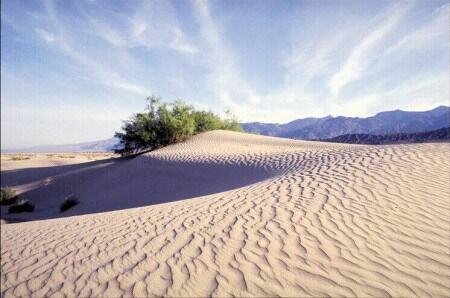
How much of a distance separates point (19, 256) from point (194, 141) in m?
15.5

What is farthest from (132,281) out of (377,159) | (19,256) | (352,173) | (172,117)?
(172,117)

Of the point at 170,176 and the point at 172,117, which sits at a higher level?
the point at 172,117

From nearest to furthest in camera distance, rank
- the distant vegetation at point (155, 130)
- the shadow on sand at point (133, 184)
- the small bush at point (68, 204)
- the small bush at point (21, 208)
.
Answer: the shadow on sand at point (133, 184)
the small bush at point (68, 204)
the small bush at point (21, 208)
the distant vegetation at point (155, 130)

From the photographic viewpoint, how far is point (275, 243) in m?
3.63

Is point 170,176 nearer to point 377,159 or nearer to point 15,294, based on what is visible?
point 377,159

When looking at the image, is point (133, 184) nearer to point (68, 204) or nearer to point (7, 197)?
point (68, 204)

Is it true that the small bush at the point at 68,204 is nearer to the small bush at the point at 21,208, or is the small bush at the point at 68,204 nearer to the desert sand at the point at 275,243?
the small bush at the point at 21,208

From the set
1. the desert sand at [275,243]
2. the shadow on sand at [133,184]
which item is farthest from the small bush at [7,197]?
the desert sand at [275,243]

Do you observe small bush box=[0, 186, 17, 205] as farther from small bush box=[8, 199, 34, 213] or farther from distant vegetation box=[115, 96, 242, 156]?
distant vegetation box=[115, 96, 242, 156]

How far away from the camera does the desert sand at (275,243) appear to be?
2.91m

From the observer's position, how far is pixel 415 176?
5.98 meters

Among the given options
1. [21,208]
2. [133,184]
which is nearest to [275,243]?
[133,184]

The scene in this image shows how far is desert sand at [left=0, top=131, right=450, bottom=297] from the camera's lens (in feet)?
9.56

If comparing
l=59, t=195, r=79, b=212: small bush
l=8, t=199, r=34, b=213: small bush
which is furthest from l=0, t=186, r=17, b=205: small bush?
l=59, t=195, r=79, b=212: small bush
